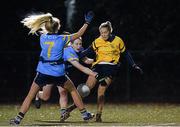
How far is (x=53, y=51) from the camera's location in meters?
13.7

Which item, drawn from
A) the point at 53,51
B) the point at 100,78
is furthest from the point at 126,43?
the point at 53,51

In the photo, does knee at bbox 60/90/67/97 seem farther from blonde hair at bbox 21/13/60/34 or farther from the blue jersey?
blonde hair at bbox 21/13/60/34

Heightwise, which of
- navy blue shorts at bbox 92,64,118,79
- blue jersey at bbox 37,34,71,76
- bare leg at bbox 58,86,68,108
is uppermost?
blue jersey at bbox 37,34,71,76

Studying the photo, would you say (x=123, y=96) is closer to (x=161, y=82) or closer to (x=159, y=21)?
(x=161, y=82)

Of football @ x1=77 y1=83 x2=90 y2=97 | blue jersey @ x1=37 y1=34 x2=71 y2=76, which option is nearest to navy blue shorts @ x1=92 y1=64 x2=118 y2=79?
football @ x1=77 y1=83 x2=90 y2=97

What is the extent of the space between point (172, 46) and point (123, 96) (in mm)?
2670

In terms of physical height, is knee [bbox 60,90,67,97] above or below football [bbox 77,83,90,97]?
below

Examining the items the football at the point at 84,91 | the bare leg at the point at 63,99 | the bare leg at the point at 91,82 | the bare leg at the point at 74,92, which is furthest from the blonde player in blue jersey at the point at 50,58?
the bare leg at the point at 91,82

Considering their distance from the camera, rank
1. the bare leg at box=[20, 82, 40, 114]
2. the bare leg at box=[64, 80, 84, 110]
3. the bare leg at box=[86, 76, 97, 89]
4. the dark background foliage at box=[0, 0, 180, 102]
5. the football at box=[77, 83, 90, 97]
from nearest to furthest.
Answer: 1. the bare leg at box=[20, 82, 40, 114]
2. the bare leg at box=[64, 80, 84, 110]
3. the football at box=[77, 83, 90, 97]
4. the bare leg at box=[86, 76, 97, 89]
5. the dark background foliage at box=[0, 0, 180, 102]

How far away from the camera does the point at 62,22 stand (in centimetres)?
2636

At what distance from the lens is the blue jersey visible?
1367cm

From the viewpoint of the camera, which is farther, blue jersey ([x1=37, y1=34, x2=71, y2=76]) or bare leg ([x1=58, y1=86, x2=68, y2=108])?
bare leg ([x1=58, y1=86, x2=68, y2=108])

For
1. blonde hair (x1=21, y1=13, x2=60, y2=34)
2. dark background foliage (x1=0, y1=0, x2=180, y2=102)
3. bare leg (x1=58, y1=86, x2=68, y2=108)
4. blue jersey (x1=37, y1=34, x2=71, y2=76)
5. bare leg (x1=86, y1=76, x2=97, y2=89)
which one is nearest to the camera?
blue jersey (x1=37, y1=34, x2=71, y2=76)

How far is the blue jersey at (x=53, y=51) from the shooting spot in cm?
1367
